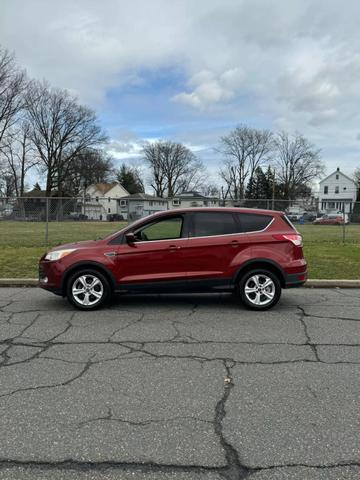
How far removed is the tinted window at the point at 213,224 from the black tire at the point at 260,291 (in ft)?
2.60

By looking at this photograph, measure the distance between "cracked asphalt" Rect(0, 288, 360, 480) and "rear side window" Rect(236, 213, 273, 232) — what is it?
146cm

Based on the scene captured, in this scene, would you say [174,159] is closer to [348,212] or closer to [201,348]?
[348,212]

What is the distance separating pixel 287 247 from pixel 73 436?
193 inches

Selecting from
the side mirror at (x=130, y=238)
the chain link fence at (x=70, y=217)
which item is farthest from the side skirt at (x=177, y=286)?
the chain link fence at (x=70, y=217)

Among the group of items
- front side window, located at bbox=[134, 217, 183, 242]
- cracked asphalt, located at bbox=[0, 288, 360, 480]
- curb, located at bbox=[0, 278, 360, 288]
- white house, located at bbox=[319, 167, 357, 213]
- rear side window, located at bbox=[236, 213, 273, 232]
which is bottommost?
cracked asphalt, located at bbox=[0, 288, 360, 480]

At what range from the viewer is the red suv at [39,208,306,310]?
698cm

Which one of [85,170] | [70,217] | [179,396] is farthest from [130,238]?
[85,170]

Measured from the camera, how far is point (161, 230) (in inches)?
284

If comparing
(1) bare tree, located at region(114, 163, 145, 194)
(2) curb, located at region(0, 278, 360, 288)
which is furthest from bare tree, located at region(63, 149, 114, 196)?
(2) curb, located at region(0, 278, 360, 288)

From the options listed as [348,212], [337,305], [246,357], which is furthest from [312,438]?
[348,212]

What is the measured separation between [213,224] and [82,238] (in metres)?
10.8

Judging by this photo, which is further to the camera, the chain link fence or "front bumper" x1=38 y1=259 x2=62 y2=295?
the chain link fence

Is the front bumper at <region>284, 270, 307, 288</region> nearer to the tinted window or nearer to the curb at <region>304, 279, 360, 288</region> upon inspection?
the tinted window

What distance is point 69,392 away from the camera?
390 cm
